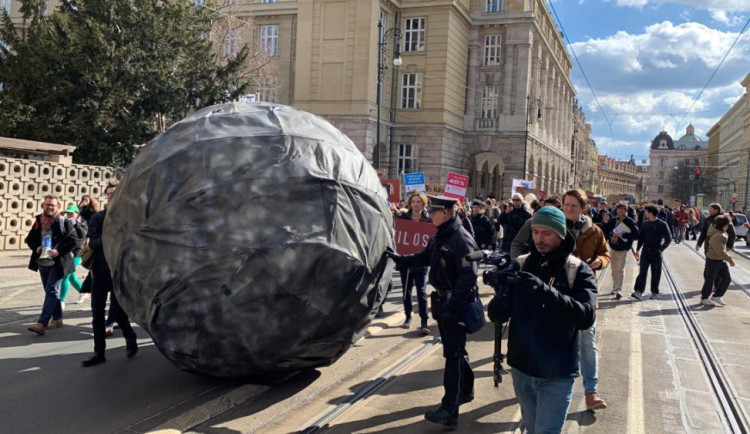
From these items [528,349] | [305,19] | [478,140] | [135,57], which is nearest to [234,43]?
[305,19]

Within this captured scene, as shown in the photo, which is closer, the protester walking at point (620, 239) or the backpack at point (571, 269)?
the backpack at point (571, 269)

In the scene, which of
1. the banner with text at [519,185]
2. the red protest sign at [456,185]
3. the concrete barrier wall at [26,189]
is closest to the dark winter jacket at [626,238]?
the red protest sign at [456,185]

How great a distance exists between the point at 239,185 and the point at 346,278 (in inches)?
44.9

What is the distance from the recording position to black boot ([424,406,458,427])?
462 centimetres

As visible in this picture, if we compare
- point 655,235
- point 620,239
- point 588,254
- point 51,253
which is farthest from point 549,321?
point 655,235

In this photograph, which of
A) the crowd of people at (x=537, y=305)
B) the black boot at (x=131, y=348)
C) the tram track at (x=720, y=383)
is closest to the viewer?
the crowd of people at (x=537, y=305)

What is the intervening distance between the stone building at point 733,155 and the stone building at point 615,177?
21254mm

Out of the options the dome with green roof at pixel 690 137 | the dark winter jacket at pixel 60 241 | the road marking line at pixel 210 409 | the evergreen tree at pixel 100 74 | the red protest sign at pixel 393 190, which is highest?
the dome with green roof at pixel 690 137

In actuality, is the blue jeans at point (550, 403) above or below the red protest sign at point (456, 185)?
below

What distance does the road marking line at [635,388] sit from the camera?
4.91 metres

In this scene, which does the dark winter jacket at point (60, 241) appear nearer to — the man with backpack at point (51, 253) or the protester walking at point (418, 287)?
the man with backpack at point (51, 253)

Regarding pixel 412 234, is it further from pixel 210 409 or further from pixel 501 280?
pixel 501 280

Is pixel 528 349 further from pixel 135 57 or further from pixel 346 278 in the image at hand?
pixel 135 57

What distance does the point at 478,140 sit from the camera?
40.6m
